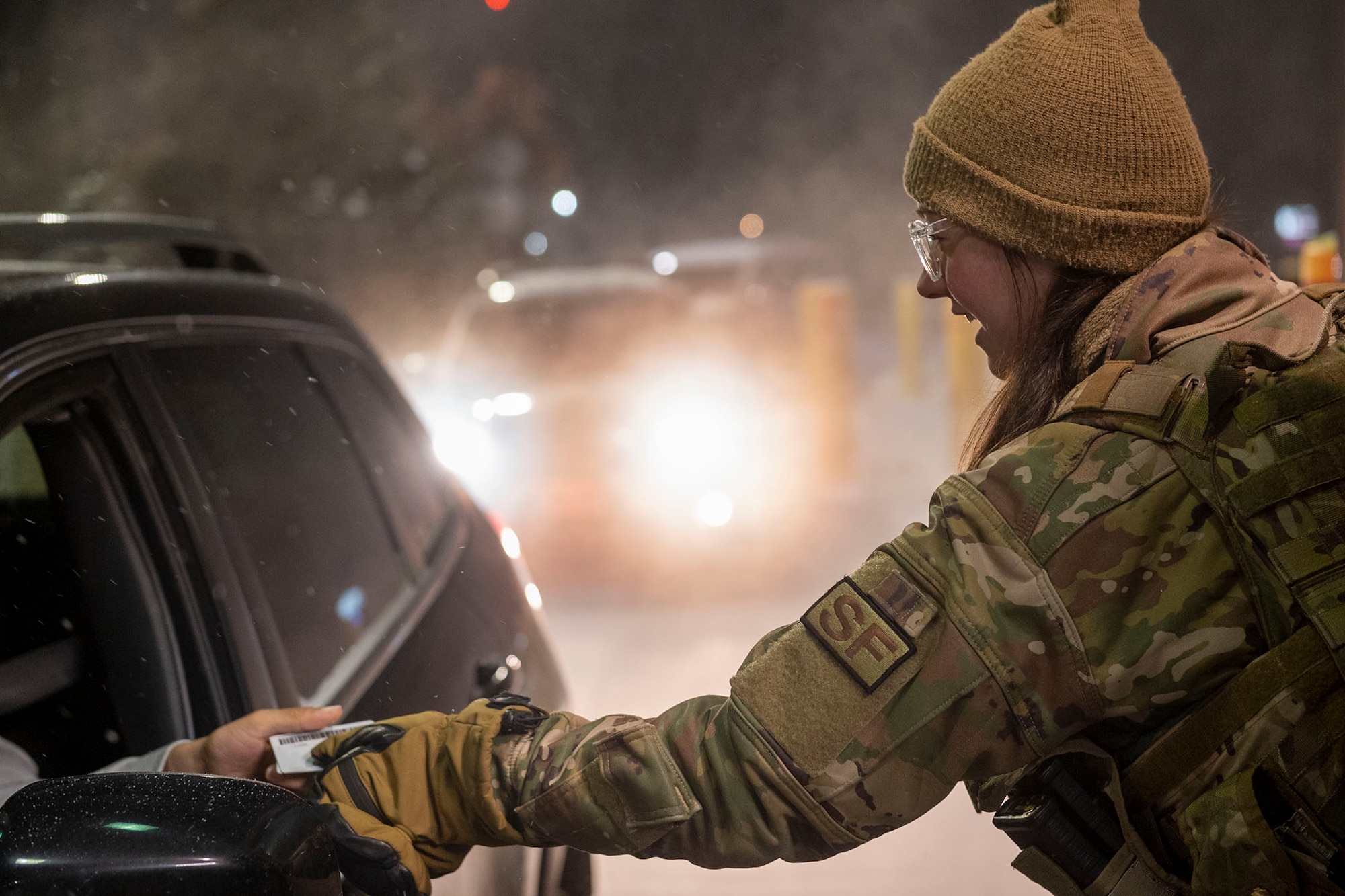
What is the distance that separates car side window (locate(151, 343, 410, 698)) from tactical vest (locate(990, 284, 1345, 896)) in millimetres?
1224

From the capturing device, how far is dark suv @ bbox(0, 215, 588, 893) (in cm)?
Answer: 170

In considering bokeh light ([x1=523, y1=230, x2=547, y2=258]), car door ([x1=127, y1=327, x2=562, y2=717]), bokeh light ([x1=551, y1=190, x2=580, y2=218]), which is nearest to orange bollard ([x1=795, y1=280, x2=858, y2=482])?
car door ([x1=127, y1=327, x2=562, y2=717])

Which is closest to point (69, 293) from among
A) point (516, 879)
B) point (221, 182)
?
point (516, 879)

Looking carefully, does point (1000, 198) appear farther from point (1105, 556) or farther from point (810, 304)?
point (810, 304)

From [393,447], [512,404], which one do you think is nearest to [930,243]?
[393,447]

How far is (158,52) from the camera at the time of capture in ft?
66.4

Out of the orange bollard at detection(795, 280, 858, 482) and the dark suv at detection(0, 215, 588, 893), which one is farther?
the orange bollard at detection(795, 280, 858, 482)

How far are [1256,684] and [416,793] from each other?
991mm

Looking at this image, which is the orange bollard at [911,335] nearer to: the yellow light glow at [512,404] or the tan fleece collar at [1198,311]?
the yellow light glow at [512,404]

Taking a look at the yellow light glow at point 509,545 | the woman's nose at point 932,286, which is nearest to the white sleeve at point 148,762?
the yellow light glow at point 509,545

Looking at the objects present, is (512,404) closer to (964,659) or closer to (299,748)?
(299,748)

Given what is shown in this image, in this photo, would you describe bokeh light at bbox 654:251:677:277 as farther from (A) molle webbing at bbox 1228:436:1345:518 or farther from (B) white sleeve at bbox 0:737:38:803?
(A) molle webbing at bbox 1228:436:1345:518

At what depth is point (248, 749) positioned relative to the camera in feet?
5.21

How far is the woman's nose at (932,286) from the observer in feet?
5.85
